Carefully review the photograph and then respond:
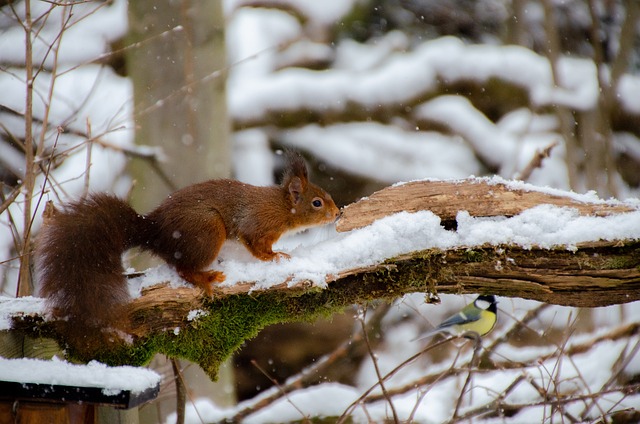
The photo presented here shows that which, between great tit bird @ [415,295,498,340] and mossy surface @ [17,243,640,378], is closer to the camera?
mossy surface @ [17,243,640,378]

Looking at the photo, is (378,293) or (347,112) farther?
(347,112)

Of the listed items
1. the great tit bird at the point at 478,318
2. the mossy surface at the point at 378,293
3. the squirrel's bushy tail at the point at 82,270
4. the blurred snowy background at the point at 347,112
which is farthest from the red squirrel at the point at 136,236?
the blurred snowy background at the point at 347,112

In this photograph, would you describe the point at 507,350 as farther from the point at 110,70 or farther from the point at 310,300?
the point at 110,70

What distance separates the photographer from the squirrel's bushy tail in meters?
1.79

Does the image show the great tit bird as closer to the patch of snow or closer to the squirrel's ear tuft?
the squirrel's ear tuft

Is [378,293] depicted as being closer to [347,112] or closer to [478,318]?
[478,318]

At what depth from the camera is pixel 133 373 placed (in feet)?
5.47

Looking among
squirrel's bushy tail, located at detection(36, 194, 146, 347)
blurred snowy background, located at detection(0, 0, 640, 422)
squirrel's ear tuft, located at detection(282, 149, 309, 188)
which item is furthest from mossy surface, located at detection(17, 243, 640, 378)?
blurred snowy background, located at detection(0, 0, 640, 422)

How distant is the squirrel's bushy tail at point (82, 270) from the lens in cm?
179

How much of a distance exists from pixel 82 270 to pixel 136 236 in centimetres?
A: 28

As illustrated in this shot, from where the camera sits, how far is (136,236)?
6.77 feet

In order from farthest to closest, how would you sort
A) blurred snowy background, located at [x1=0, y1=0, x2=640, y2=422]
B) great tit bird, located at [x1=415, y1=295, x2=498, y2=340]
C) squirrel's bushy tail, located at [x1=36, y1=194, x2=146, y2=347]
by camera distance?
blurred snowy background, located at [x1=0, y1=0, x2=640, y2=422]
great tit bird, located at [x1=415, y1=295, x2=498, y2=340]
squirrel's bushy tail, located at [x1=36, y1=194, x2=146, y2=347]

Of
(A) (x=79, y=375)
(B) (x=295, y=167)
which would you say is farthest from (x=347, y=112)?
(A) (x=79, y=375)

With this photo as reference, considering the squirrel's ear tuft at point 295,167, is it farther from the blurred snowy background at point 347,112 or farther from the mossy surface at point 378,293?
the blurred snowy background at point 347,112
